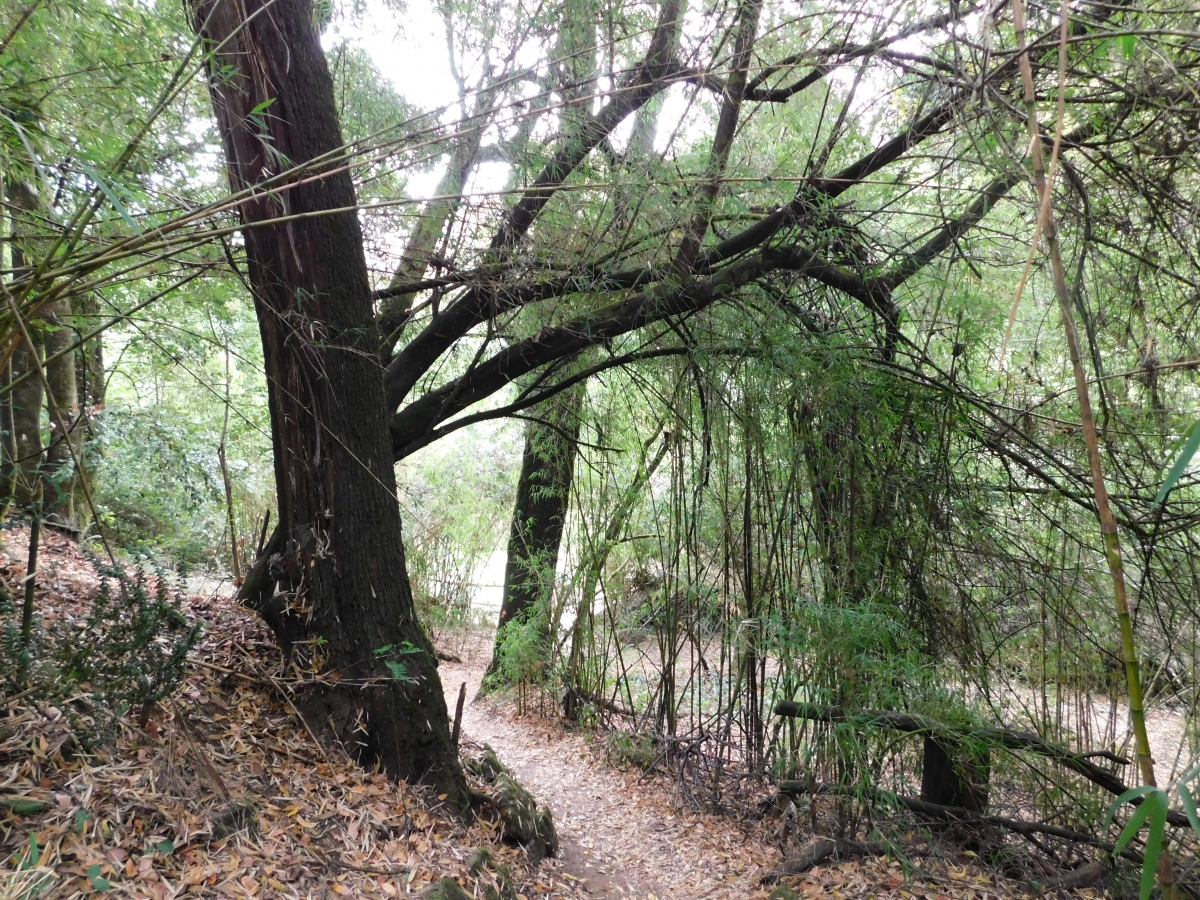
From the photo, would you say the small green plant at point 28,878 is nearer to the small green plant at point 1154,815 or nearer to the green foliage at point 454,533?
the small green plant at point 1154,815

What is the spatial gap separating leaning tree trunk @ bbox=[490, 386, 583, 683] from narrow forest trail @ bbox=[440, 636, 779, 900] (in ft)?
2.62

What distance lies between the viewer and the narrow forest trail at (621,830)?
9.66ft

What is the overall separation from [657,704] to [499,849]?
2.04 m

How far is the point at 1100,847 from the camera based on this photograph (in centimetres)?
248

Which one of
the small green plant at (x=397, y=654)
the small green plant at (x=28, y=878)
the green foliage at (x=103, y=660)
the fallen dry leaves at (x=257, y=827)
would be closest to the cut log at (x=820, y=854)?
the fallen dry leaves at (x=257, y=827)

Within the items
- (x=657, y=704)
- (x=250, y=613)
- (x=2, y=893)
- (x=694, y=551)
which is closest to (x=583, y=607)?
(x=657, y=704)

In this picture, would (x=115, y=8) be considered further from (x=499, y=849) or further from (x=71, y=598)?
(x=499, y=849)

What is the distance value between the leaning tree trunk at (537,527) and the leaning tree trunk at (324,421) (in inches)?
93.6

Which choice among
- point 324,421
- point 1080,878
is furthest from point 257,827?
point 1080,878

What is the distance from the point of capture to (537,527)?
545cm

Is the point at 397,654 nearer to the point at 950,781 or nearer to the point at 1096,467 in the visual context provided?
the point at 1096,467

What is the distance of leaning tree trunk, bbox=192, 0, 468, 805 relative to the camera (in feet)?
6.86

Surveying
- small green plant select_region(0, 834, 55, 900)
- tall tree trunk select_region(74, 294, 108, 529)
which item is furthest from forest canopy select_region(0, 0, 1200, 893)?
small green plant select_region(0, 834, 55, 900)

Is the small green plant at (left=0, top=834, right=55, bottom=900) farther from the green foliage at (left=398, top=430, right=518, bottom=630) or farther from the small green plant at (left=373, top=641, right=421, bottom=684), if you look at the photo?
the green foliage at (left=398, top=430, right=518, bottom=630)
